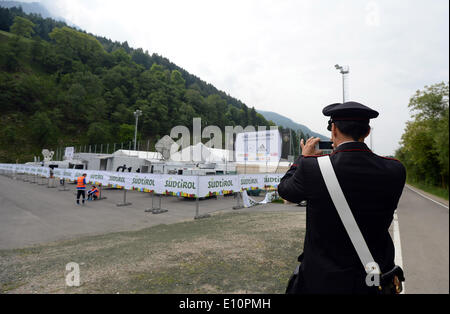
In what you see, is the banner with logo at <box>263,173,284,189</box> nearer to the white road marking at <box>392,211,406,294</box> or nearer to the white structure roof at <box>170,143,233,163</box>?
the white road marking at <box>392,211,406,294</box>

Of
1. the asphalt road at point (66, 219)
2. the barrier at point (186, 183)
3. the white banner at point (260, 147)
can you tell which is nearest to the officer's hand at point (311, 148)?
the barrier at point (186, 183)

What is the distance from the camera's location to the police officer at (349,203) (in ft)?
4.42

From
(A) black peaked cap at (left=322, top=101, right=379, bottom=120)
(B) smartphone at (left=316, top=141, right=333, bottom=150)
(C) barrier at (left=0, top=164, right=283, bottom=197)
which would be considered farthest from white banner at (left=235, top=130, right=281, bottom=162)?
(A) black peaked cap at (left=322, top=101, right=379, bottom=120)

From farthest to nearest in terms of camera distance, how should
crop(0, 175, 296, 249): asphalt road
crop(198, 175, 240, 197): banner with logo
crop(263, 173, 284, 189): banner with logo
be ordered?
crop(263, 173, 284, 189): banner with logo → crop(198, 175, 240, 197): banner with logo → crop(0, 175, 296, 249): asphalt road

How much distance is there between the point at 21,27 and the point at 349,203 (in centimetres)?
12776

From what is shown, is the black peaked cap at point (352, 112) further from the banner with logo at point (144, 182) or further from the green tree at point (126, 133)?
the green tree at point (126, 133)

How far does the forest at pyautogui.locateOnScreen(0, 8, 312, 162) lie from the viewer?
6738 centimetres

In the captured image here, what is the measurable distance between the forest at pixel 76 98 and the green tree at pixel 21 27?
30 cm

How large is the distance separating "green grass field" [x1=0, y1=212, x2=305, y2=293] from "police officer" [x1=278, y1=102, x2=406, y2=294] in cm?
233

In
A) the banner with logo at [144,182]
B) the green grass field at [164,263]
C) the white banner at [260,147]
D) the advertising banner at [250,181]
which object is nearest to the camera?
the green grass field at [164,263]

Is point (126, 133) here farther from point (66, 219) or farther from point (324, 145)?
point (324, 145)

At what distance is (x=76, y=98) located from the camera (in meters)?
80.2

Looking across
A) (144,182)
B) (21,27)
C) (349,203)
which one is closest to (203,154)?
(144,182)
